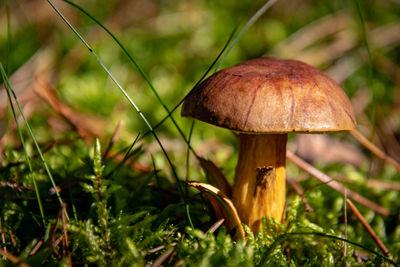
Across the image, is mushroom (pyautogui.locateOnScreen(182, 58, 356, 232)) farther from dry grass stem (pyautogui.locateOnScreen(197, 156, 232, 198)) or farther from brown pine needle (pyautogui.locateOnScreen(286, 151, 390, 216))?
brown pine needle (pyautogui.locateOnScreen(286, 151, 390, 216))

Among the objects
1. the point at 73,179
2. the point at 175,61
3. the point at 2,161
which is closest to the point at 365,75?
the point at 175,61

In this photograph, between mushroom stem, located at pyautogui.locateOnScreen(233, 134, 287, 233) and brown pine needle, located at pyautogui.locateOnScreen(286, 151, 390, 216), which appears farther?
brown pine needle, located at pyautogui.locateOnScreen(286, 151, 390, 216)

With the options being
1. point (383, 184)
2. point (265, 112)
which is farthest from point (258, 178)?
point (383, 184)

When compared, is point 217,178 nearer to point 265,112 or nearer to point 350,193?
point 265,112

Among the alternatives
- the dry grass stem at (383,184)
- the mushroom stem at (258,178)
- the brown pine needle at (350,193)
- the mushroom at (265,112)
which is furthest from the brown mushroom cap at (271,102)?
the dry grass stem at (383,184)

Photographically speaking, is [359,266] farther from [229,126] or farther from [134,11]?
[134,11]

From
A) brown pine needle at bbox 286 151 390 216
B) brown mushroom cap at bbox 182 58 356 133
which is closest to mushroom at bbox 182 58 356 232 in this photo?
brown mushroom cap at bbox 182 58 356 133

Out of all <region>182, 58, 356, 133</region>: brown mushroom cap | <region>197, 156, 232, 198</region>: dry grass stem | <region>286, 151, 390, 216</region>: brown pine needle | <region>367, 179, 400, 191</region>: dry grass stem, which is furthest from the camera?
<region>367, 179, 400, 191</region>: dry grass stem
